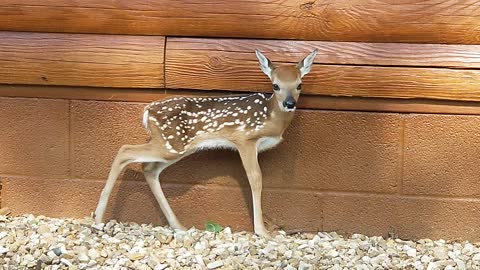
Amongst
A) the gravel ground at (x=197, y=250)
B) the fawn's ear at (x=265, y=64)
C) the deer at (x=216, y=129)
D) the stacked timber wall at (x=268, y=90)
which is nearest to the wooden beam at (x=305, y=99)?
the stacked timber wall at (x=268, y=90)

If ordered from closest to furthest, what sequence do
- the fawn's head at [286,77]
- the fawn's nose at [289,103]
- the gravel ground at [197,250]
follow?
1. the gravel ground at [197,250]
2. the fawn's nose at [289,103]
3. the fawn's head at [286,77]

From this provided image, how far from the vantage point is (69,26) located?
5.23 meters

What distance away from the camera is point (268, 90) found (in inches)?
202

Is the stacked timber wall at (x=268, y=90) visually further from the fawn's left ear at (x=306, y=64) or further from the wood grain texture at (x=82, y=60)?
the fawn's left ear at (x=306, y=64)

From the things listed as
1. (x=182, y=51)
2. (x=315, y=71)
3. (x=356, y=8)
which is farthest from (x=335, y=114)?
(x=182, y=51)

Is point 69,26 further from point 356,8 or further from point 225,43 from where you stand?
point 356,8

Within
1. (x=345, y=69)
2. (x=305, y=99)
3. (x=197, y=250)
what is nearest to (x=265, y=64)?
(x=305, y=99)

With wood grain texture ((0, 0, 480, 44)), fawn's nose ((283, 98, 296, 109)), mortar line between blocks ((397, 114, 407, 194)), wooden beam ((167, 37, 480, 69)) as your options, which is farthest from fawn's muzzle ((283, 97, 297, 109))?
mortar line between blocks ((397, 114, 407, 194))

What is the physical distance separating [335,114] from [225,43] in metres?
0.83

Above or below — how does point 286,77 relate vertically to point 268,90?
above

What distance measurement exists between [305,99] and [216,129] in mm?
604

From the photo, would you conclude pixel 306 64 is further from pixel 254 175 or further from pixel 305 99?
pixel 254 175

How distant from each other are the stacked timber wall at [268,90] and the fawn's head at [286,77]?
0.22m

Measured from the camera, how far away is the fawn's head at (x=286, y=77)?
4.79 m
